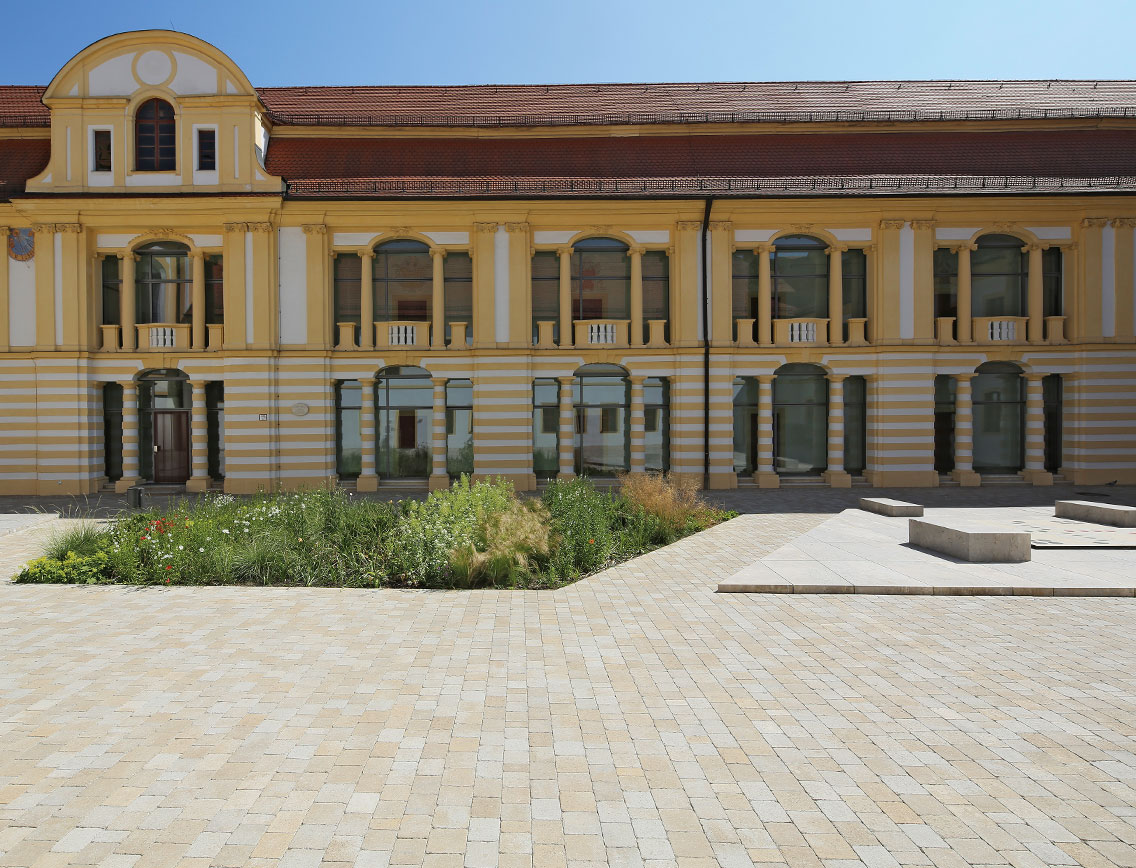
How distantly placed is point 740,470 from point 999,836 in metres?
21.1

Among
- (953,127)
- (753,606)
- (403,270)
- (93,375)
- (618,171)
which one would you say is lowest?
(753,606)

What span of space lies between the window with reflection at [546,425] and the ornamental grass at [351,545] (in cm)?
1133

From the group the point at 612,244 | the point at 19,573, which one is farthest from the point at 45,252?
the point at 612,244

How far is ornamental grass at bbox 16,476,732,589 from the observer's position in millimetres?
10375

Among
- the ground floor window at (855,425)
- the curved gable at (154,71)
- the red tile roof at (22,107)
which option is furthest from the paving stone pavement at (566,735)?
the red tile roof at (22,107)

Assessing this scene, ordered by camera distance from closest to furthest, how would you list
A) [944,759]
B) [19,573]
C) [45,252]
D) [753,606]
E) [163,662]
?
1. [944,759]
2. [163,662]
3. [753,606]
4. [19,573]
5. [45,252]

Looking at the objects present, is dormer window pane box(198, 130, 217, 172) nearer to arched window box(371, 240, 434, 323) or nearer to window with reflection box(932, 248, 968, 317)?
arched window box(371, 240, 434, 323)

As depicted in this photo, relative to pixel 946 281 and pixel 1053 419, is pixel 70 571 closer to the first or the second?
pixel 946 281

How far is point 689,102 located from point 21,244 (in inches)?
967

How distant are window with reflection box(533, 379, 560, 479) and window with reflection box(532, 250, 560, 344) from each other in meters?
1.74

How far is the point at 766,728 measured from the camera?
215 inches

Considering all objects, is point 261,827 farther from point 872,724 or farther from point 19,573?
point 19,573

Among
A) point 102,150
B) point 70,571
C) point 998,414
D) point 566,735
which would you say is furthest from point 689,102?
point 566,735

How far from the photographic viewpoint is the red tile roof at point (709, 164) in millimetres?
23562
